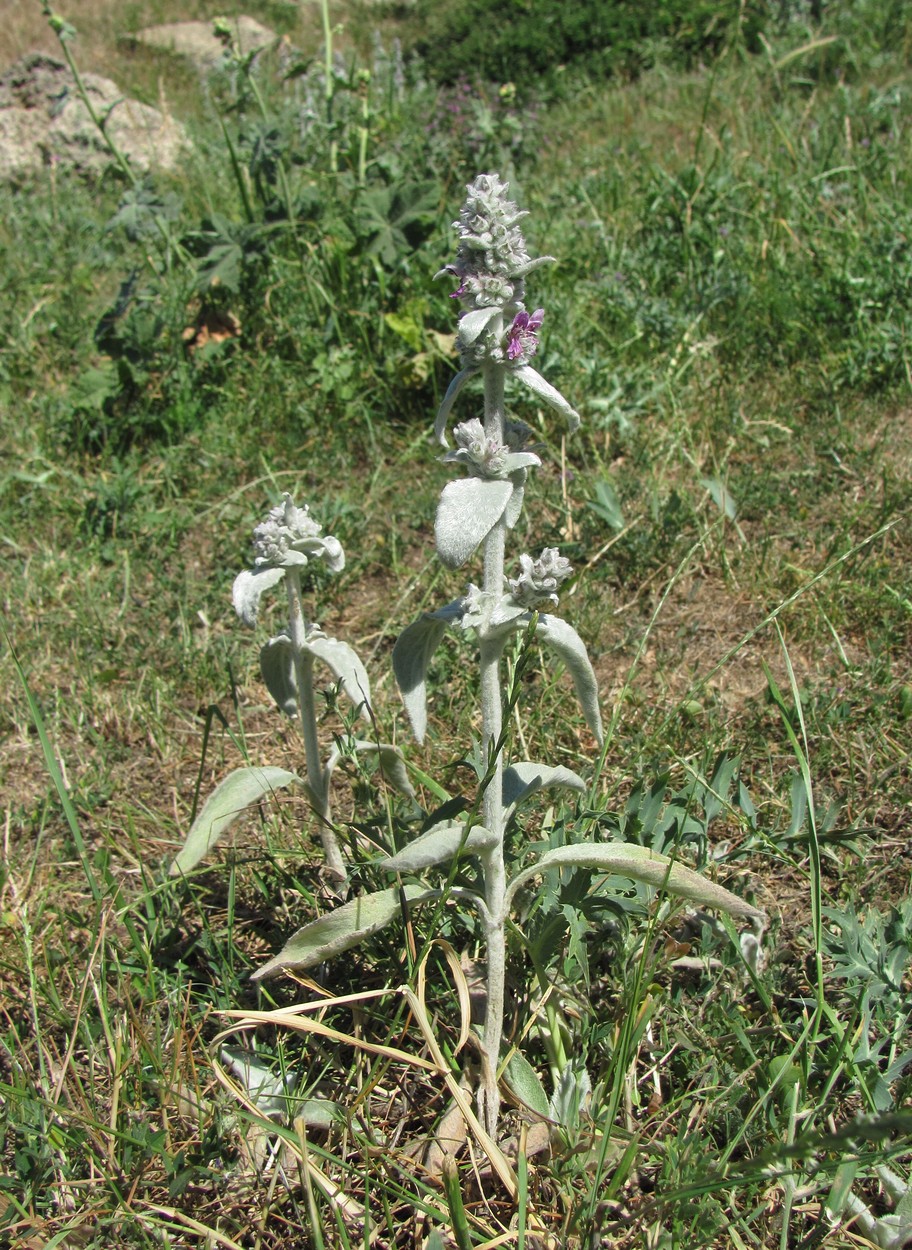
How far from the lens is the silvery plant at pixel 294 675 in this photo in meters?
1.97

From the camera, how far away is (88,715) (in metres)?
2.83

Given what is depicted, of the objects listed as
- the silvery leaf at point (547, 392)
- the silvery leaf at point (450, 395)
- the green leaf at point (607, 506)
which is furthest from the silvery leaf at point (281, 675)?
the green leaf at point (607, 506)

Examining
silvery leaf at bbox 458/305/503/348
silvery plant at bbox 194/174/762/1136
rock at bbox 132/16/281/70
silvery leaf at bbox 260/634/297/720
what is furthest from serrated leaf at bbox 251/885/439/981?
rock at bbox 132/16/281/70

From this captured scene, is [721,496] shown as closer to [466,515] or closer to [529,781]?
[529,781]

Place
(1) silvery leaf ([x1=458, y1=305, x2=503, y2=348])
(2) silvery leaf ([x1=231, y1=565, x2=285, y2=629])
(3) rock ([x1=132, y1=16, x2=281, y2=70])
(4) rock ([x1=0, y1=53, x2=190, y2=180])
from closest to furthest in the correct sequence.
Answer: (1) silvery leaf ([x1=458, y1=305, x2=503, y2=348]) → (2) silvery leaf ([x1=231, y1=565, x2=285, y2=629]) → (4) rock ([x1=0, y1=53, x2=190, y2=180]) → (3) rock ([x1=132, y1=16, x2=281, y2=70])

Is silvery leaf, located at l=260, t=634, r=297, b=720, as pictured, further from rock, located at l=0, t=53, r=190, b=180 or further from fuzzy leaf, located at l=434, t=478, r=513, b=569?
rock, located at l=0, t=53, r=190, b=180

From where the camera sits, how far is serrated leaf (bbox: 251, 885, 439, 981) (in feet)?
5.56

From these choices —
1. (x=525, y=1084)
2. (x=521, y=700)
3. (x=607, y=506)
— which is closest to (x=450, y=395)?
(x=521, y=700)

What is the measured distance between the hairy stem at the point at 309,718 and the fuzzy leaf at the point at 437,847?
42 cm

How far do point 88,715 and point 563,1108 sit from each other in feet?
5.66

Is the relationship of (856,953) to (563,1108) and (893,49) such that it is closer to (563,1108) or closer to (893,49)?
(563,1108)

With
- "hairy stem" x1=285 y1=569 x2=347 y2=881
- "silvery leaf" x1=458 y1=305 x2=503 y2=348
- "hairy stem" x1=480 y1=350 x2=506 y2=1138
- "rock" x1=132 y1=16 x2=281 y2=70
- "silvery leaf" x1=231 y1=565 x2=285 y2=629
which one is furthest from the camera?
"rock" x1=132 y1=16 x2=281 y2=70

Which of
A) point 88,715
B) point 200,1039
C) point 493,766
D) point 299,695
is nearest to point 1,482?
point 88,715

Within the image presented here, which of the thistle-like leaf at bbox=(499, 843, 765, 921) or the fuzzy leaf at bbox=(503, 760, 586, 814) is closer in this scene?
the thistle-like leaf at bbox=(499, 843, 765, 921)
